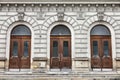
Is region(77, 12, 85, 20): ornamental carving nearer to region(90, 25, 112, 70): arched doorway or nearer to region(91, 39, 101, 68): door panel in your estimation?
region(90, 25, 112, 70): arched doorway

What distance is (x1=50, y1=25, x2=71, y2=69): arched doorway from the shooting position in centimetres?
1992

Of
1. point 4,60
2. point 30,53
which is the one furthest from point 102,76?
point 4,60

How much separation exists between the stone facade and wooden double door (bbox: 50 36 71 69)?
15.5 inches

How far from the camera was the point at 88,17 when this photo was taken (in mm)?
20219

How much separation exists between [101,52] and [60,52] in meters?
3.69

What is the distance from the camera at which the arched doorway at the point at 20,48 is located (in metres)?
20.0

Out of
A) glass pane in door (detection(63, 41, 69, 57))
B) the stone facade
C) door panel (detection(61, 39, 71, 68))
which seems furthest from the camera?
glass pane in door (detection(63, 41, 69, 57))

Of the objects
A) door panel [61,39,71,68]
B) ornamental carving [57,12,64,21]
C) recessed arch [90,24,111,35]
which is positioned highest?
ornamental carving [57,12,64,21]

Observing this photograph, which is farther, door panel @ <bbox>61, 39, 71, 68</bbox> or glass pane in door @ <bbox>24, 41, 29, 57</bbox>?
glass pane in door @ <bbox>24, 41, 29, 57</bbox>

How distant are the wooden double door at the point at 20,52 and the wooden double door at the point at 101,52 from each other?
228 inches

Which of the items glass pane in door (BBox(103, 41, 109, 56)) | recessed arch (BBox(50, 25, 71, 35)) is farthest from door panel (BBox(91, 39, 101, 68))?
recessed arch (BBox(50, 25, 71, 35))

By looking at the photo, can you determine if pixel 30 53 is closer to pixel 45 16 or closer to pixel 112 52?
pixel 45 16

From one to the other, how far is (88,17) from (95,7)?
3.72 feet

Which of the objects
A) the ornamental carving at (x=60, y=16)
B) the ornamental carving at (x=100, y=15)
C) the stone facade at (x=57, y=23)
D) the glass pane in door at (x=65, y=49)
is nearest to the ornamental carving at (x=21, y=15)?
the stone facade at (x=57, y=23)
